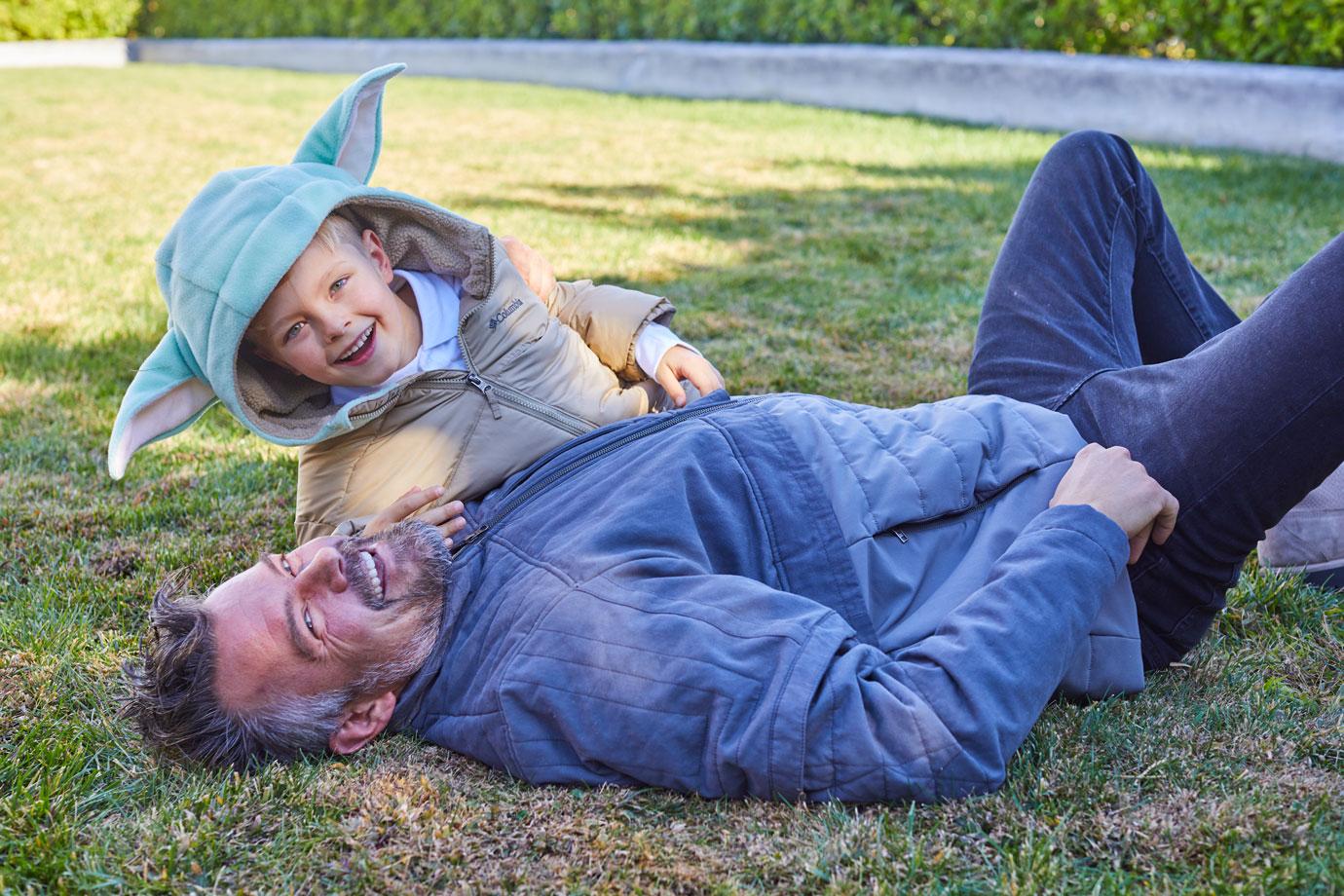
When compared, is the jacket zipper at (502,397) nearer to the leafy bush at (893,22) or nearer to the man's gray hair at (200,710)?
the man's gray hair at (200,710)

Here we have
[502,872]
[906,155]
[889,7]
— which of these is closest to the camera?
[502,872]

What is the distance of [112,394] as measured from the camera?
477 centimetres

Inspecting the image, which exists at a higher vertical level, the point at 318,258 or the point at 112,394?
the point at 318,258

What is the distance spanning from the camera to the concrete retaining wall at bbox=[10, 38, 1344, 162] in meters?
9.03

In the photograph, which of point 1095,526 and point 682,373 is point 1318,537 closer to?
point 1095,526

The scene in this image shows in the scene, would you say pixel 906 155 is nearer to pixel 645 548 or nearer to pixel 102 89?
pixel 645 548

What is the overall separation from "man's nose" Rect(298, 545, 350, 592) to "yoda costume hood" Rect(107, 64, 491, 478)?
49 centimetres

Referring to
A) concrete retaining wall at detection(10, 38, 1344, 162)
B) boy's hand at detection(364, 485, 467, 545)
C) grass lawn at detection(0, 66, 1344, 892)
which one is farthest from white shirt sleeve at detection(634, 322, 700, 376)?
concrete retaining wall at detection(10, 38, 1344, 162)

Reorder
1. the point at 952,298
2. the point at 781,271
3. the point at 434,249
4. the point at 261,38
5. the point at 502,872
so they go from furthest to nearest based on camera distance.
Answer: the point at 261,38 → the point at 781,271 → the point at 952,298 → the point at 434,249 → the point at 502,872

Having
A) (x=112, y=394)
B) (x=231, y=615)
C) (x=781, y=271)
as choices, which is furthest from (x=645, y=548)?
(x=781, y=271)

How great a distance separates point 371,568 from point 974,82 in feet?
34.0

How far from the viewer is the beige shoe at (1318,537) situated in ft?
9.85

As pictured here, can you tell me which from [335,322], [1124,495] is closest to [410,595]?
[335,322]

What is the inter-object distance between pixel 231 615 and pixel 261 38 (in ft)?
76.4
